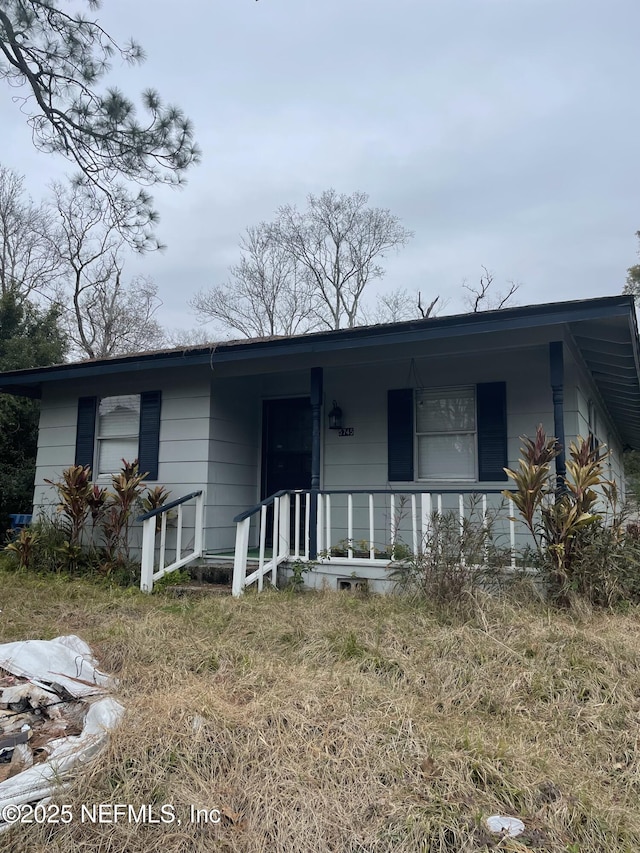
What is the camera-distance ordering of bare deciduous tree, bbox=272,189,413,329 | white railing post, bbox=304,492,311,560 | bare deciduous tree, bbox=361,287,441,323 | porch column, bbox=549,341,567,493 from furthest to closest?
bare deciduous tree, bbox=272,189,413,329
bare deciduous tree, bbox=361,287,441,323
white railing post, bbox=304,492,311,560
porch column, bbox=549,341,567,493

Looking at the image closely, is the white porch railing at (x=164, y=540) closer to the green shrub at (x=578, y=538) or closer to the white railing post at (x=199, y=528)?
the white railing post at (x=199, y=528)

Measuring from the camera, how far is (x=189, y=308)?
92.4 ft

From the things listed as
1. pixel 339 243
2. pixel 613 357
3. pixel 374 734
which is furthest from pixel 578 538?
pixel 339 243

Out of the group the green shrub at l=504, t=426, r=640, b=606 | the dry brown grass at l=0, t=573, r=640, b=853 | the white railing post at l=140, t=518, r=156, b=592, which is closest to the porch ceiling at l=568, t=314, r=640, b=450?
the green shrub at l=504, t=426, r=640, b=606

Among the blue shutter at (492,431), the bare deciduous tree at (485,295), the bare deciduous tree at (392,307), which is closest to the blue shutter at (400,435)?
the blue shutter at (492,431)

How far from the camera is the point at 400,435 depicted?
7.14 metres

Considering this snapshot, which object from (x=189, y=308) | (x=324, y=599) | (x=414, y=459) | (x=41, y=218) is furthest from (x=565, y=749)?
(x=189, y=308)

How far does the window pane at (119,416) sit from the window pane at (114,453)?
0.10m

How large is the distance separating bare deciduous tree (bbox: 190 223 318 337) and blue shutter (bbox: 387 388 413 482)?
19900 millimetres

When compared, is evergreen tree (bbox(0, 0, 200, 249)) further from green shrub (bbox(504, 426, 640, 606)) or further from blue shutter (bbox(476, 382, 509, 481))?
green shrub (bbox(504, 426, 640, 606))

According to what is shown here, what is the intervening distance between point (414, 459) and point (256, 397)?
2481 millimetres

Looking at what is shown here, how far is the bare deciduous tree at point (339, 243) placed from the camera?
26.2m

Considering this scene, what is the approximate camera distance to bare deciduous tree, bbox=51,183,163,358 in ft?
69.5

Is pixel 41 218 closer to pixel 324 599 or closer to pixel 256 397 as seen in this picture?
pixel 256 397
